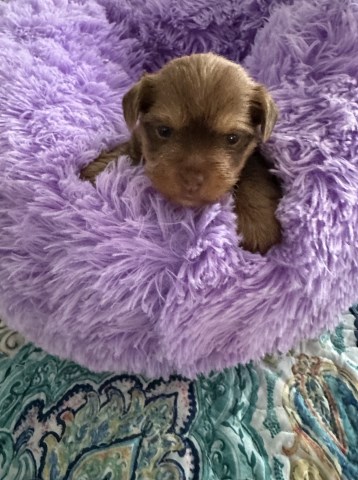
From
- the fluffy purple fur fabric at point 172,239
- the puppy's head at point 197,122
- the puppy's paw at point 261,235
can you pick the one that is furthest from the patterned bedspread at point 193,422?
the puppy's head at point 197,122

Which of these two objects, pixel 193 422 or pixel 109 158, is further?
pixel 109 158

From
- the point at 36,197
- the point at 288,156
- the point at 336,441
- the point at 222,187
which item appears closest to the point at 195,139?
the point at 222,187

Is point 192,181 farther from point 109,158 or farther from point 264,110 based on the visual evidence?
point 109,158

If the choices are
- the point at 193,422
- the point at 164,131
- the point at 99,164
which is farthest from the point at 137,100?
the point at 193,422

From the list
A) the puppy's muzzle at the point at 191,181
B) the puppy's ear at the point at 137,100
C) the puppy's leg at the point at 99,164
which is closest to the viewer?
the puppy's muzzle at the point at 191,181

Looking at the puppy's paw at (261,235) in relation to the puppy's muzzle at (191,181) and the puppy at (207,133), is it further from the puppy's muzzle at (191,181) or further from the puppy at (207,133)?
the puppy's muzzle at (191,181)

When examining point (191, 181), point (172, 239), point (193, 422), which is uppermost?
point (191, 181)

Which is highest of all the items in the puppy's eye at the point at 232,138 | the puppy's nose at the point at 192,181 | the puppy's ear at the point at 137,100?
the puppy's ear at the point at 137,100
